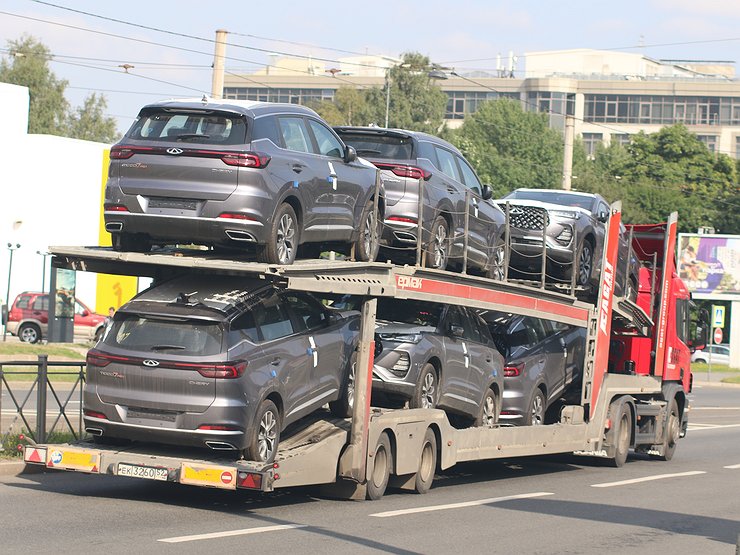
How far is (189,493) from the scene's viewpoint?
13.1m

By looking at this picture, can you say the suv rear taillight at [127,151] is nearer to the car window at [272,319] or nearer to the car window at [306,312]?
the car window at [272,319]

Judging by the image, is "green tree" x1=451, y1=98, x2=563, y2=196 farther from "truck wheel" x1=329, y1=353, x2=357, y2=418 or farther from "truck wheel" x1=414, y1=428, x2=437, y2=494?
"truck wheel" x1=329, y1=353, x2=357, y2=418

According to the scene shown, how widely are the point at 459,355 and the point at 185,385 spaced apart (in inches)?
185

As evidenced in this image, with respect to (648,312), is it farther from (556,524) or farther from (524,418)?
(556,524)

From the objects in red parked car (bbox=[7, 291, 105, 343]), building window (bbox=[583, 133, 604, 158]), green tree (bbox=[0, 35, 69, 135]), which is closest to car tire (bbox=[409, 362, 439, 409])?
red parked car (bbox=[7, 291, 105, 343])

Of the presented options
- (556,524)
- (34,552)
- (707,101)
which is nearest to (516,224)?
(556,524)

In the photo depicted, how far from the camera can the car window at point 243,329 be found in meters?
11.6

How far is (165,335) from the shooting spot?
11695mm

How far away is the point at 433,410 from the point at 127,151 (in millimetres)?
4614

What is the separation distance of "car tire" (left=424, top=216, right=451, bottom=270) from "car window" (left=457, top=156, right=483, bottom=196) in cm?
123

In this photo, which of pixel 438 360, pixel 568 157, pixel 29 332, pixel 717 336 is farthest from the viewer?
pixel 717 336

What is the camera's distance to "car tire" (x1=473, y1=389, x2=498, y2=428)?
628 inches

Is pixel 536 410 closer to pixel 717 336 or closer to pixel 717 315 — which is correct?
pixel 717 336

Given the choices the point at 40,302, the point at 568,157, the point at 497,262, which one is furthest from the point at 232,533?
the point at 568,157
